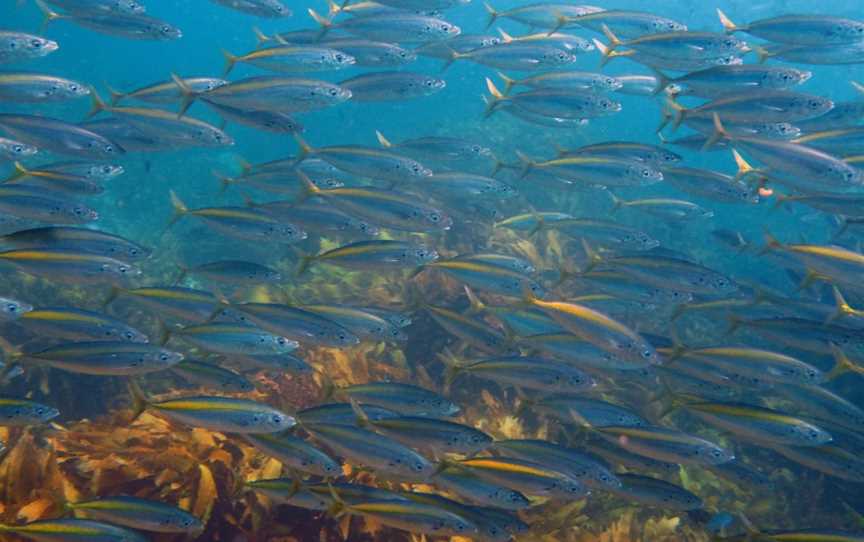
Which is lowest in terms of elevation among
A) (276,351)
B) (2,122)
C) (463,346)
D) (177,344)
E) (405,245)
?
(177,344)

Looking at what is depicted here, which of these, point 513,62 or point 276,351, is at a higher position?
point 513,62

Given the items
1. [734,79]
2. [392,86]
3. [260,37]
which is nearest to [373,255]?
[392,86]

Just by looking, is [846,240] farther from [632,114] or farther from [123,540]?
[632,114]

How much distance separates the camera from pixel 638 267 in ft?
18.1

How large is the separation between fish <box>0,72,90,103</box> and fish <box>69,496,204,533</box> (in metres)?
3.83

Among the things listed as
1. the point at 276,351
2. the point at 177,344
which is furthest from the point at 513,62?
the point at 177,344

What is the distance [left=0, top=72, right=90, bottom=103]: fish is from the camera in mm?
5211

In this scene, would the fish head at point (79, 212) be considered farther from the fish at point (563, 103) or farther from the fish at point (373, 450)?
the fish at point (563, 103)

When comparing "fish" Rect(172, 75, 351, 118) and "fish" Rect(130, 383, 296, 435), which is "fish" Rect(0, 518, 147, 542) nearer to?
"fish" Rect(130, 383, 296, 435)

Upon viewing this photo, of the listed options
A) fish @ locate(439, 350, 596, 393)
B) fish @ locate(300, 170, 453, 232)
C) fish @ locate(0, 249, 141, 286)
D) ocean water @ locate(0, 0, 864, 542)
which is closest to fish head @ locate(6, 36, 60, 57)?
ocean water @ locate(0, 0, 864, 542)

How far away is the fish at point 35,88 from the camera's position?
5211mm

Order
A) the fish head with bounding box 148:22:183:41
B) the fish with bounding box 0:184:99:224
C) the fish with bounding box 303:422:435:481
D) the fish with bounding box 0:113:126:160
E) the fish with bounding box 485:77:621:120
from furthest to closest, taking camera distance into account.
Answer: the fish with bounding box 485:77:621:120 < the fish head with bounding box 148:22:183:41 < the fish with bounding box 0:113:126:160 < the fish with bounding box 0:184:99:224 < the fish with bounding box 303:422:435:481

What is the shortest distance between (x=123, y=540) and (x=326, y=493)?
108cm

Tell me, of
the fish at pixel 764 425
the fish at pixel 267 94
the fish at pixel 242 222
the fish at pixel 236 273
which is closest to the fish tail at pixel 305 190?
the fish at pixel 242 222
